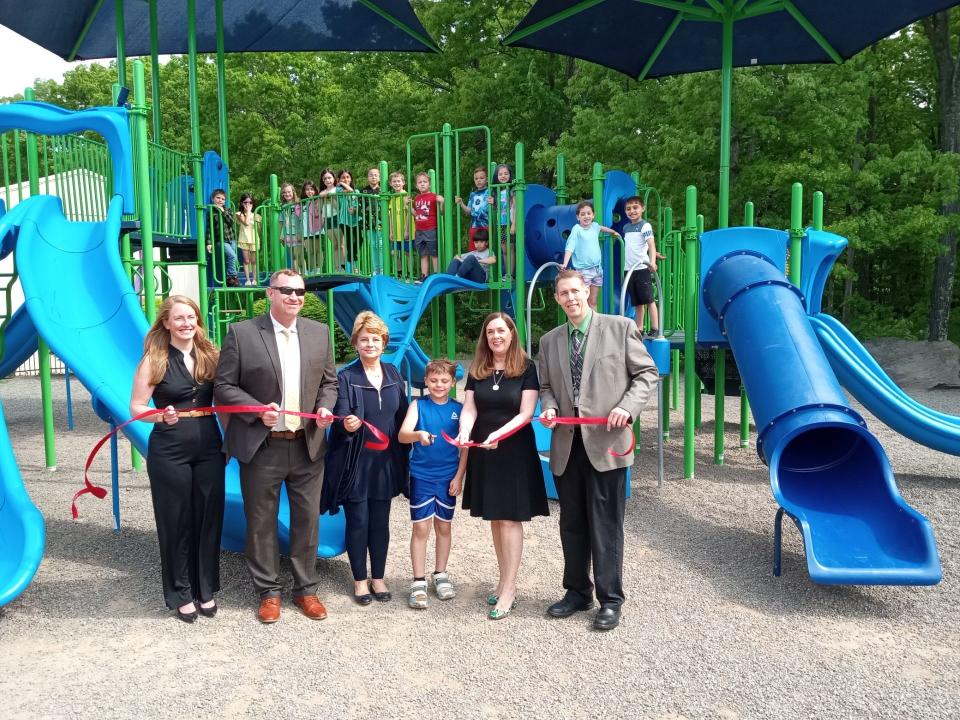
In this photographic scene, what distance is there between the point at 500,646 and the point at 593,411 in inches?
51.7

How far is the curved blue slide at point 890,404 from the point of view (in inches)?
306

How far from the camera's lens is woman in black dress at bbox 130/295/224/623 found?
4.42m

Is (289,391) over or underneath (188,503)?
over

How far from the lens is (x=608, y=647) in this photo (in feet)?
14.0

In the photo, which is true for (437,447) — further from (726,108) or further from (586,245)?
(726,108)

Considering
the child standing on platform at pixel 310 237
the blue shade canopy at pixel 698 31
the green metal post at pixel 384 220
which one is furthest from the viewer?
the blue shade canopy at pixel 698 31

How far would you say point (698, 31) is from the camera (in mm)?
12141

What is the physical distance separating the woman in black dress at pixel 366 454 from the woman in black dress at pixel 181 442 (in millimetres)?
655

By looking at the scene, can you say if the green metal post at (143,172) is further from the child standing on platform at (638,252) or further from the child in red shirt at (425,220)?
the child standing on platform at (638,252)

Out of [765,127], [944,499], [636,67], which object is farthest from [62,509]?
[765,127]

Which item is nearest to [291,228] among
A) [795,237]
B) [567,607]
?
[795,237]

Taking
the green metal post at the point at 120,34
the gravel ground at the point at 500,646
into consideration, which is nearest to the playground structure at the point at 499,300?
the gravel ground at the point at 500,646

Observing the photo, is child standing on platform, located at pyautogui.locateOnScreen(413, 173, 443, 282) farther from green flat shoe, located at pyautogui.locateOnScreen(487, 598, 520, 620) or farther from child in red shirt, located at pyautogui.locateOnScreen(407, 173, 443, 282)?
green flat shoe, located at pyautogui.locateOnScreen(487, 598, 520, 620)

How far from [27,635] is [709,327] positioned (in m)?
6.48
